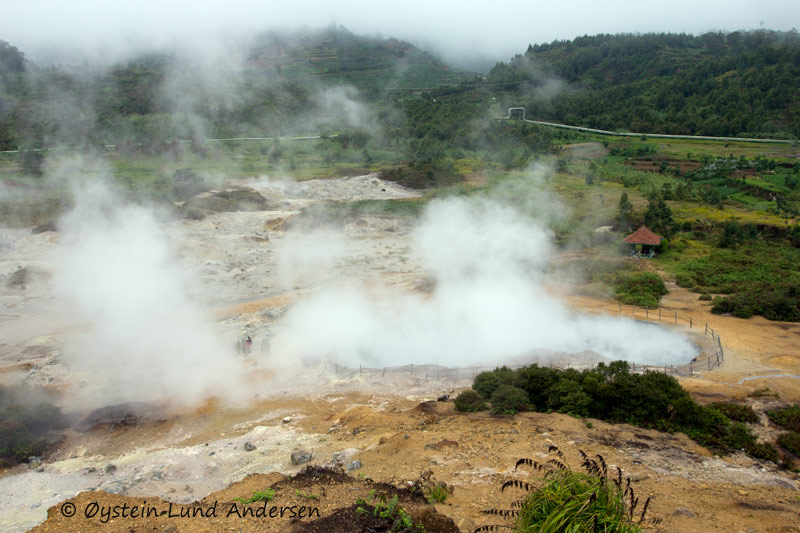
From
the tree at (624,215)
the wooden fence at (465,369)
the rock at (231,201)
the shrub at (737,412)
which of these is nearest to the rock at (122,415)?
the wooden fence at (465,369)

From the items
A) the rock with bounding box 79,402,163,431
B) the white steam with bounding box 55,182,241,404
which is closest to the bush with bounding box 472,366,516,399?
the white steam with bounding box 55,182,241,404

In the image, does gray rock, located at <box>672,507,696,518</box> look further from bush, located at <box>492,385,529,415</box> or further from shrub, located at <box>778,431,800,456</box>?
bush, located at <box>492,385,529,415</box>

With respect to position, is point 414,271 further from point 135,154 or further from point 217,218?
point 135,154

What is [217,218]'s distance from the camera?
28031 mm

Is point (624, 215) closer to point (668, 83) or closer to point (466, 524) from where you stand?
point (466, 524)

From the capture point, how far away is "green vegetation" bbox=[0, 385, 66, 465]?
897 centimetres

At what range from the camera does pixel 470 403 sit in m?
10.4

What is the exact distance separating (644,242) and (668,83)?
39.5 m

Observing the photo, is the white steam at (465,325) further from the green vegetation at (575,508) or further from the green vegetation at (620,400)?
the green vegetation at (575,508)

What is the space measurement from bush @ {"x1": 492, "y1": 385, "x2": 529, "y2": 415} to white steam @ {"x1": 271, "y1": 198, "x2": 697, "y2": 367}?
229 cm

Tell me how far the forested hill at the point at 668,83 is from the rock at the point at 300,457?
4754cm

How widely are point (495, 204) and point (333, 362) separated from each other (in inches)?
634

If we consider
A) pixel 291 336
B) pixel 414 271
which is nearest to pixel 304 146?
pixel 414 271

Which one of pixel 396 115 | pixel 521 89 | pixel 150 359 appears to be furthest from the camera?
pixel 521 89
